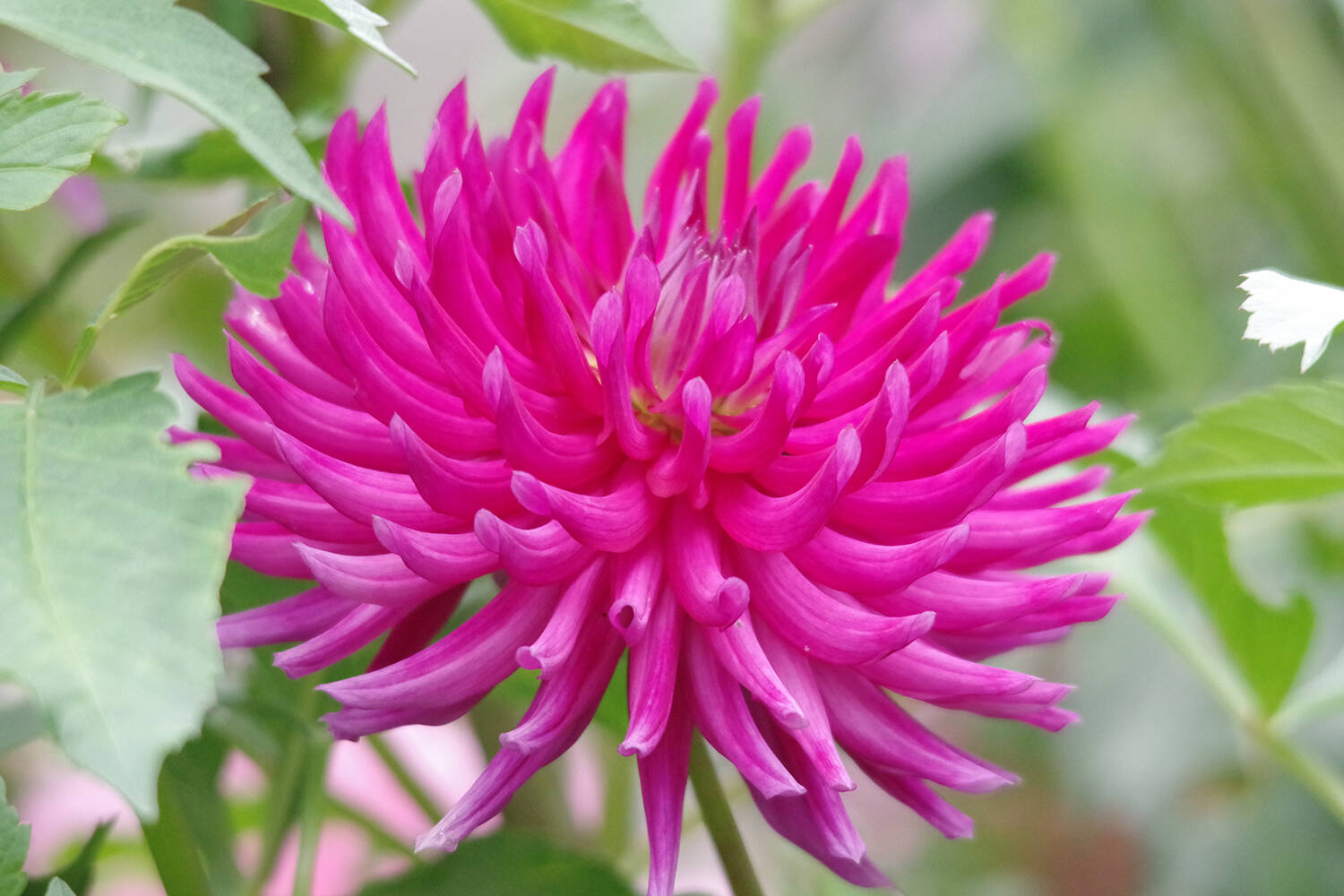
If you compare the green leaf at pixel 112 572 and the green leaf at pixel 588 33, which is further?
the green leaf at pixel 588 33

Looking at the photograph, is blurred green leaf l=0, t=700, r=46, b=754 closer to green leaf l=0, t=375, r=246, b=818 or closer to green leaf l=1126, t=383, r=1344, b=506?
green leaf l=0, t=375, r=246, b=818

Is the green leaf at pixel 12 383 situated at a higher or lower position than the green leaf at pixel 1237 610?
lower

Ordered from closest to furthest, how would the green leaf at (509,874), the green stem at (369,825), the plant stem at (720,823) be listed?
the plant stem at (720,823), the green leaf at (509,874), the green stem at (369,825)

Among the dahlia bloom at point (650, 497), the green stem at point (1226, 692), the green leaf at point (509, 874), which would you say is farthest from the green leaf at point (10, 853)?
the green stem at point (1226, 692)

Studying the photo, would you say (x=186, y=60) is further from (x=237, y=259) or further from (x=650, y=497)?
(x=650, y=497)

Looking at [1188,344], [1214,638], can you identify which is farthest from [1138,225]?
[1214,638]

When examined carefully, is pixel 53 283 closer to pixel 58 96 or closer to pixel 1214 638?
pixel 58 96

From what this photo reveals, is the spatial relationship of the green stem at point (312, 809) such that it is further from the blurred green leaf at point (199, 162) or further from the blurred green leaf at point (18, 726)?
the blurred green leaf at point (199, 162)
